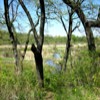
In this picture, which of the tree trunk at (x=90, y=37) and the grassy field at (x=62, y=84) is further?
the tree trunk at (x=90, y=37)

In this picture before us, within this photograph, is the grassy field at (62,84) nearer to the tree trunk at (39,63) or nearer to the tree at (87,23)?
the tree trunk at (39,63)

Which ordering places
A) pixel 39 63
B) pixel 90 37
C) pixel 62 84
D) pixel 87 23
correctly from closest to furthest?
pixel 39 63, pixel 62 84, pixel 87 23, pixel 90 37

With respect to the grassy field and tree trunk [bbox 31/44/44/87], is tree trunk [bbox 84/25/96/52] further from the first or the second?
tree trunk [bbox 31/44/44/87]

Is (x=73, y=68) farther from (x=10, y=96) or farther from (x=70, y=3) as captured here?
(x=10, y=96)

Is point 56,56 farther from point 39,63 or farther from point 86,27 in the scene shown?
point 39,63

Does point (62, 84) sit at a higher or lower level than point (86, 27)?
lower

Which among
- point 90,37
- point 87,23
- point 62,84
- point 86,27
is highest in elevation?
point 87,23

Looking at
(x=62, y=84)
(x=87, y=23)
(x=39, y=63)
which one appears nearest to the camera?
(x=39, y=63)

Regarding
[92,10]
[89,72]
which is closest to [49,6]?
[92,10]

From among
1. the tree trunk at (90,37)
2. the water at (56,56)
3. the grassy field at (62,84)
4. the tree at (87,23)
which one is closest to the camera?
the grassy field at (62,84)

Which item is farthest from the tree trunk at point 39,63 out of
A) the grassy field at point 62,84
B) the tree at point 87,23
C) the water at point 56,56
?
the water at point 56,56

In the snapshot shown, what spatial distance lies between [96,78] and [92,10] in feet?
21.5

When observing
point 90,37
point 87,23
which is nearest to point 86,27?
point 87,23

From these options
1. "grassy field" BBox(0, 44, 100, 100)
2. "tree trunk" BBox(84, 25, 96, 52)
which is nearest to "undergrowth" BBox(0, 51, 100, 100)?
"grassy field" BBox(0, 44, 100, 100)
